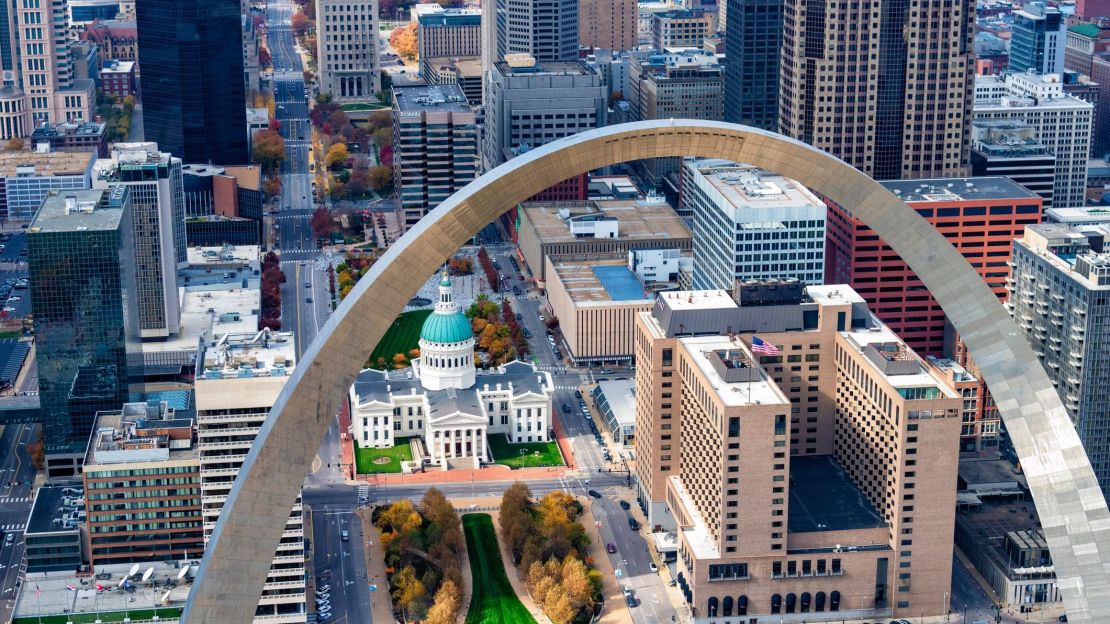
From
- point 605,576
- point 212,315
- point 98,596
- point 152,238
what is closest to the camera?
point 98,596

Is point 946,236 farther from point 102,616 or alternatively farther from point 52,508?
point 102,616

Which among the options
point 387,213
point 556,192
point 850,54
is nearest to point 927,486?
point 850,54

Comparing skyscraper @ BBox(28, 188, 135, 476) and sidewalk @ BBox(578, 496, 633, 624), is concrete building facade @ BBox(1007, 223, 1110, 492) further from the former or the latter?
skyscraper @ BBox(28, 188, 135, 476)

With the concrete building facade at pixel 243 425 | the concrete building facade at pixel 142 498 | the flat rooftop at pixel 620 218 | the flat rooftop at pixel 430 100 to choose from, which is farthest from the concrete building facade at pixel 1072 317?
the flat rooftop at pixel 430 100

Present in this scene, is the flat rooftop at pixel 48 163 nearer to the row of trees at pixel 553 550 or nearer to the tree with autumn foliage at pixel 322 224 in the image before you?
the tree with autumn foliage at pixel 322 224

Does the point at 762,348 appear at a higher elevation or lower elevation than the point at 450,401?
higher

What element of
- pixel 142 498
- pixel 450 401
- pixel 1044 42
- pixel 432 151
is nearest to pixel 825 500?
pixel 450 401

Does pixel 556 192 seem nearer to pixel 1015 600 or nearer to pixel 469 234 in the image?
pixel 1015 600
